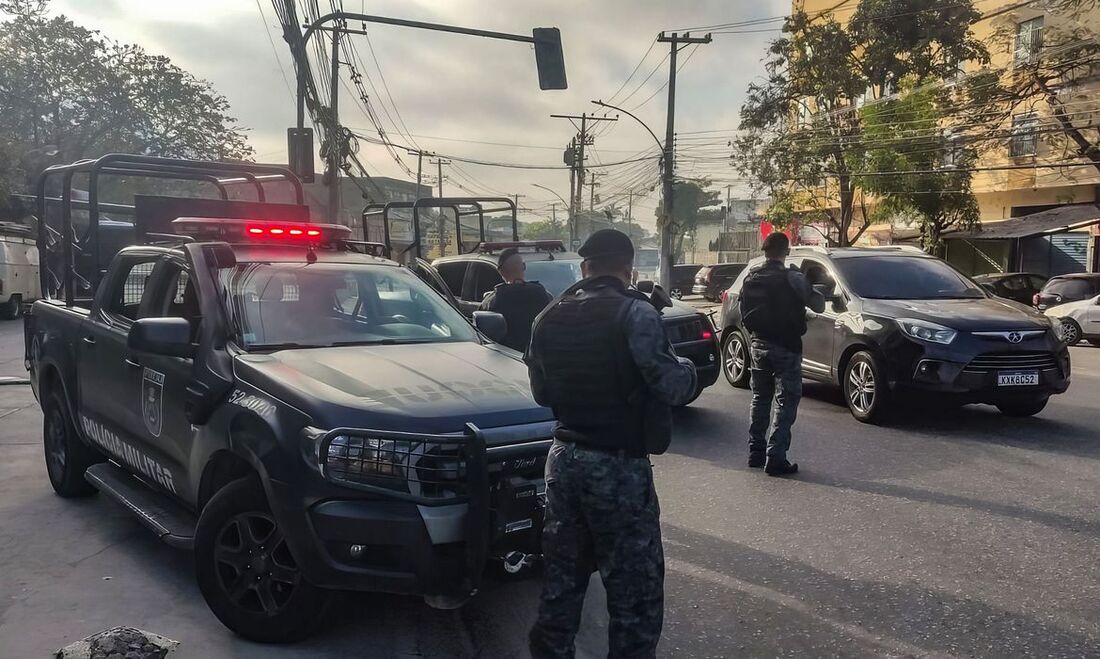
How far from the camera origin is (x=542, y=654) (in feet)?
9.57

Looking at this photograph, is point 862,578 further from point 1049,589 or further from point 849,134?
point 849,134

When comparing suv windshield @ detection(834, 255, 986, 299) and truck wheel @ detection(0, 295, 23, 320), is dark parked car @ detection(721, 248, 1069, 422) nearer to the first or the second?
suv windshield @ detection(834, 255, 986, 299)

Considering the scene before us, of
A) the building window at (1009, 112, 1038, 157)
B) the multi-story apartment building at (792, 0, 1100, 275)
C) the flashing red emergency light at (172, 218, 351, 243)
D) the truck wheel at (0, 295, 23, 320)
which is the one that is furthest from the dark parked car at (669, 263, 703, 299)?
the flashing red emergency light at (172, 218, 351, 243)

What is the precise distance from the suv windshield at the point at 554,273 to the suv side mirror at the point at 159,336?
223 inches

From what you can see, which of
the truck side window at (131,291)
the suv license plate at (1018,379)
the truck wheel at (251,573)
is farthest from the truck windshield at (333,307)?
the suv license plate at (1018,379)

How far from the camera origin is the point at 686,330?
26.2 ft

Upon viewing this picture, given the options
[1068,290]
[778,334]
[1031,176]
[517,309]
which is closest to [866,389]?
[778,334]

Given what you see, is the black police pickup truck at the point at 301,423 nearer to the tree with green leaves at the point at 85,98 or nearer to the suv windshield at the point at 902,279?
the suv windshield at the point at 902,279

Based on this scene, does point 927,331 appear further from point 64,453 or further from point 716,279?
point 716,279

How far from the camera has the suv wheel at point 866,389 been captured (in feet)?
25.4

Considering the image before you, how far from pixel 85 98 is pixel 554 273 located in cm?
3867

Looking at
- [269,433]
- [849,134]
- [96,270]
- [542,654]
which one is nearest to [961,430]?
[542,654]

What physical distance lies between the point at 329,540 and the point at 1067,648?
289 cm

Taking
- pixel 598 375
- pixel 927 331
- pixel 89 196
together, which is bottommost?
pixel 927 331
